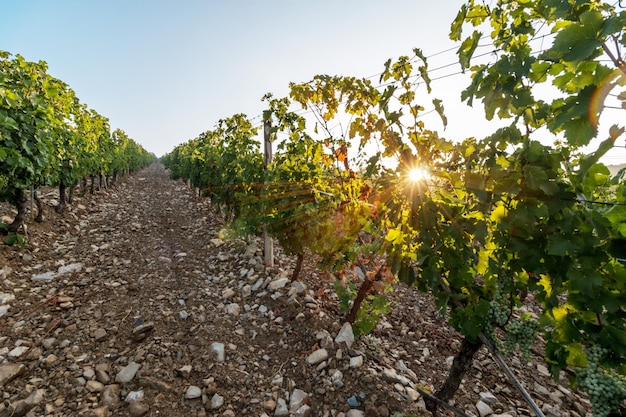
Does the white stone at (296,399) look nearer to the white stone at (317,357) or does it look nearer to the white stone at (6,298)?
the white stone at (317,357)

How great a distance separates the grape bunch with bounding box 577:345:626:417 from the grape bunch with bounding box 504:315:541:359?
407 mm

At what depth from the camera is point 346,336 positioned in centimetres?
434

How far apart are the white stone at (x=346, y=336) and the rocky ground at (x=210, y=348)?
0.05 feet

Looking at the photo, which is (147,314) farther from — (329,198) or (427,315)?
(427,315)

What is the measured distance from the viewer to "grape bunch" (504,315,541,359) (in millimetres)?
2197

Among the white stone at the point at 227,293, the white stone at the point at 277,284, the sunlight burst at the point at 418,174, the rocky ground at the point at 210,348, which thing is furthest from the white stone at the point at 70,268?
the sunlight burst at the point at 418,174

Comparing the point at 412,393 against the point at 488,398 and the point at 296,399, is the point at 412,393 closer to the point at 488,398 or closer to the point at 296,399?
the point at 488,398

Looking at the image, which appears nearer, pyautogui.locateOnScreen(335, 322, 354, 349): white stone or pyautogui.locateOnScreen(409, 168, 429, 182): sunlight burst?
pyautogui.locateOnScreen(409, 168, 429, 182): sunlight burst

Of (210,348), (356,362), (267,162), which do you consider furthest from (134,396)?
(267,162)

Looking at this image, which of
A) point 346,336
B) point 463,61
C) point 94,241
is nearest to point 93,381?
point 346,336

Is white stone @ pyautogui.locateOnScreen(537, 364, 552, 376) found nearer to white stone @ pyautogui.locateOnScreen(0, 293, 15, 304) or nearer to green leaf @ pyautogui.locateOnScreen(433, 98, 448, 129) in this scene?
green leaf @ pyautogui.locateOnScreen(433, 98, 448, 129)

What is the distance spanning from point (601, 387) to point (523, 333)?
0.53m

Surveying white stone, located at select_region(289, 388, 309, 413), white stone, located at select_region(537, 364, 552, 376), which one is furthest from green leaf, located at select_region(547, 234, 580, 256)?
white stone, located at select_region(537, 364, 552, 376)

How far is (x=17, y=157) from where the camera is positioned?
667 centimetres
